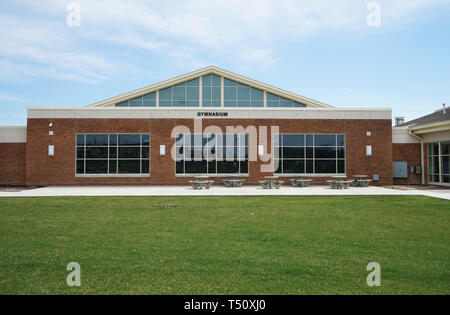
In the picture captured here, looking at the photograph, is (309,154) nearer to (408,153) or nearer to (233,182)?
(233,182)

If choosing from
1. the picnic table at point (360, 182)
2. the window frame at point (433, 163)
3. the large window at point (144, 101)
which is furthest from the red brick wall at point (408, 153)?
the large window at point (144, 101)

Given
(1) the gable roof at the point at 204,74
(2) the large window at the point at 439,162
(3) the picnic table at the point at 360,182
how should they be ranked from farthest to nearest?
(1) the gable roof at the point at 204,74 < (2) the large window at the point at 439,162 < (3) the picnic table at the point at 360,182

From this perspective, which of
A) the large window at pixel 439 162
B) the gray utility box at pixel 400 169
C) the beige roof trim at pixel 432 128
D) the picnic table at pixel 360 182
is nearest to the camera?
the beige roof trim at pixel 432 128

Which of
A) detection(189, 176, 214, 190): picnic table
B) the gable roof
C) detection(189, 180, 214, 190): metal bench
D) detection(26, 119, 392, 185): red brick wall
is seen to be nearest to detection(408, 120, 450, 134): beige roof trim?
detection(26, 119, 392, 185): red brick wall

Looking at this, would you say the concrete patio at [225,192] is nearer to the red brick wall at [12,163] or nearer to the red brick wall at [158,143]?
the red brick wall at [158,143]

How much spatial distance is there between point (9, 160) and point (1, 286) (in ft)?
84.0

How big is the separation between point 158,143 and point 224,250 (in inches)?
767

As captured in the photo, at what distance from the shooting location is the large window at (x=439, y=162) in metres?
24.8

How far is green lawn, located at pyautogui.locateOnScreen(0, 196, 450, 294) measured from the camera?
511cm

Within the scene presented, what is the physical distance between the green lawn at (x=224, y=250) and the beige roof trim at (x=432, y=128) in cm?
1390

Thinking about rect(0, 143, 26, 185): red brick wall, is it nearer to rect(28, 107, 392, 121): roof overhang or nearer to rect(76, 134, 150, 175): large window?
rect(28, 107, 392, 121): roof overhang

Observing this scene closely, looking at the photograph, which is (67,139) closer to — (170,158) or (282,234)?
(170,158)

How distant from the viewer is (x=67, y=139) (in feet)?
83.4

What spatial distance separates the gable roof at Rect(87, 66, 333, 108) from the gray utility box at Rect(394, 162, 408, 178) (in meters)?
8.27
